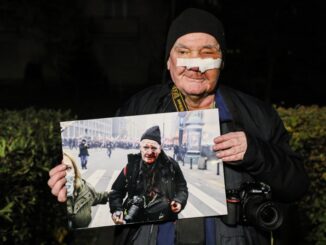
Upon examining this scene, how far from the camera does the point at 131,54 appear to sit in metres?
20.7

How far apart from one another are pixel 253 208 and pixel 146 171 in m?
0.41

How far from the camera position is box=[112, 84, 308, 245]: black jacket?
1.80 metres

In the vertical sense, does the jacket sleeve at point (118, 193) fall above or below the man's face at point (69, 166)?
below

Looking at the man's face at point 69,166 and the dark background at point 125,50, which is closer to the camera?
the man's face at point 69,166

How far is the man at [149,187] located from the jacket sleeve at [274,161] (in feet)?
0.90

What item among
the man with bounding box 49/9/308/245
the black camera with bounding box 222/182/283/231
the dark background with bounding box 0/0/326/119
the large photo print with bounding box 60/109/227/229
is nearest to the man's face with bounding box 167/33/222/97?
the man with bounding box 49/9/308/245

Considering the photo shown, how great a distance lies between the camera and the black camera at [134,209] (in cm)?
185

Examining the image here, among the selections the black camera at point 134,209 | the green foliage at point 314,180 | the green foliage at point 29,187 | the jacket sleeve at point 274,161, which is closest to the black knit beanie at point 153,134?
the black camera at point 134,209

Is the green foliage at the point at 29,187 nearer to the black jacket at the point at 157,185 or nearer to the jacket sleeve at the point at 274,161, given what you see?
the black jacket at the point at 157,185

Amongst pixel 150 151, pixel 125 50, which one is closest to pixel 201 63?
pixel 150 151

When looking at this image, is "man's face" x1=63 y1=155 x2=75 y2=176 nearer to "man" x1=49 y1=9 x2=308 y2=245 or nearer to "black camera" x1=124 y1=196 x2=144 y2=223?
"man" x1=49 y1=9 x2=308 y2=245

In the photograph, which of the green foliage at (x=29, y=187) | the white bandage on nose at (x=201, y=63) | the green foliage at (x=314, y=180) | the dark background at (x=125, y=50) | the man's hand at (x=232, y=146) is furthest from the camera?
the dark background at (x=125, y=50)

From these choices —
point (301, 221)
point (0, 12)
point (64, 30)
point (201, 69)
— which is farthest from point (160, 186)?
point (0, 12)

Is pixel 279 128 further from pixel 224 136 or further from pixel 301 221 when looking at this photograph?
pixel 301 221
